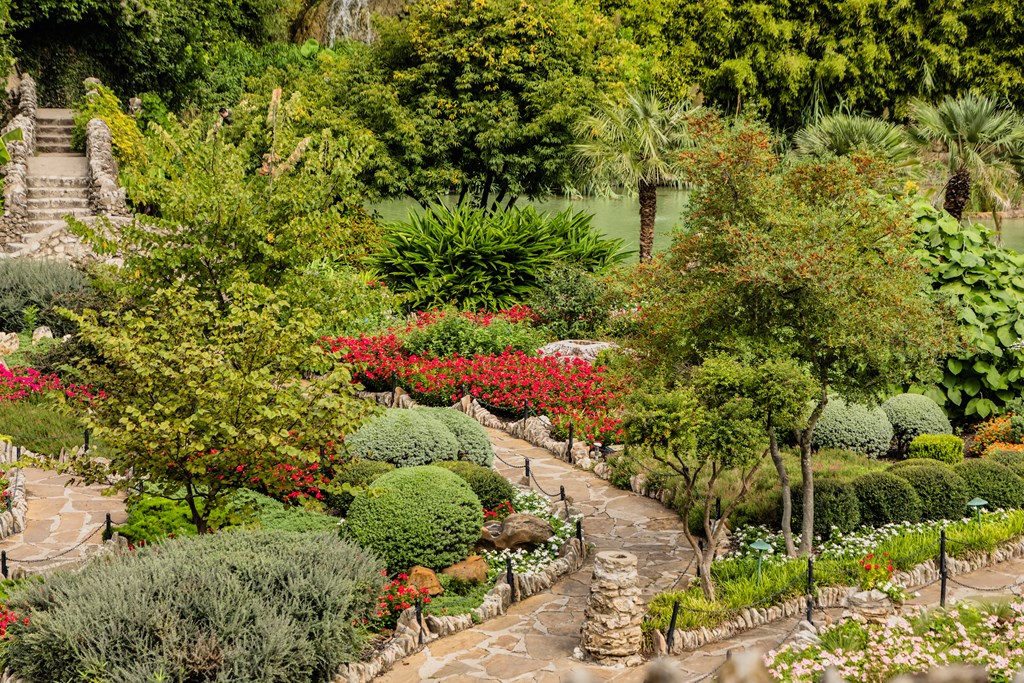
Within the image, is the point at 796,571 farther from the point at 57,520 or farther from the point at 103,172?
the point at 103,172

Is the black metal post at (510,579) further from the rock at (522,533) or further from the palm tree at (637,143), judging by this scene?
the palm tree at (637,143)

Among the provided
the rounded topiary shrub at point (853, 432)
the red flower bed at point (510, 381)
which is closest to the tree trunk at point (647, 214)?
the red flower bed at point (510, 381)

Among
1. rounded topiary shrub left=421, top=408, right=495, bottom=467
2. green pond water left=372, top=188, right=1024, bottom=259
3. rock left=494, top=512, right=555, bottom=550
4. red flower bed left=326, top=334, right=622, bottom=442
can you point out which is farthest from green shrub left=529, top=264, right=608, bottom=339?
green pond water left=372, top=188, right=1024, bottom=259

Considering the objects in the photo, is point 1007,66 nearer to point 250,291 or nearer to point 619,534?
point 619,534

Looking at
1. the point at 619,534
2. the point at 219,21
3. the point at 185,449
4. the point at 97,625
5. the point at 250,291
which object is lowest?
the point at 619,534

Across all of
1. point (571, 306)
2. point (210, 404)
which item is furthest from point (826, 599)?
point (571, 306)

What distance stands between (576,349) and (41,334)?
9.09 meters

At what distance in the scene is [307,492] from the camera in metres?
11.1

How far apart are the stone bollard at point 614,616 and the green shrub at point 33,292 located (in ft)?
38.8

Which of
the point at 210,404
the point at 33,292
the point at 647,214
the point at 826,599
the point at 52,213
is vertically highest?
the point at 52,213

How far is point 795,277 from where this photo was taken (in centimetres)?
928

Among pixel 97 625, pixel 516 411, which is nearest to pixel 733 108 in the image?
pixel 516 411

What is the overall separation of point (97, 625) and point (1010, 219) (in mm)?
37647

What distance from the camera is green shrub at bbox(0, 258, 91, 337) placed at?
1722cm
